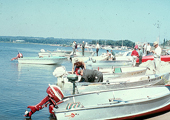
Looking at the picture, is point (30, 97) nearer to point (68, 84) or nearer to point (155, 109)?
point (68, 84)

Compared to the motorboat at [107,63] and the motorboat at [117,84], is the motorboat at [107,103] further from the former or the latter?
the motorboat at [107,63]

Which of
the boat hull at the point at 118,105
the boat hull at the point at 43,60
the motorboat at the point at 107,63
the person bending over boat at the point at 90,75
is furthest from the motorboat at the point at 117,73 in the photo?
the boat hull at the point at 43,60

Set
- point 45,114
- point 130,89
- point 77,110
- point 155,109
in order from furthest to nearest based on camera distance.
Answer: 1. point 45,114
2. point 130,89
3. point 155,109
4. point 77,110

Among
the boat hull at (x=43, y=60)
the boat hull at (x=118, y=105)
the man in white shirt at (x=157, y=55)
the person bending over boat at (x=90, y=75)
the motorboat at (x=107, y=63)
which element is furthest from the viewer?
the boat hull at (x=43, y=60)

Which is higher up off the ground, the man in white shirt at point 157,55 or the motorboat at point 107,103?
the man in white shirt at point 157,55

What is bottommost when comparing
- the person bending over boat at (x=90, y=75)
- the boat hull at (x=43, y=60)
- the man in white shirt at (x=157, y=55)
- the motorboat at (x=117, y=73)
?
the boat hull at (x=43, y=60)

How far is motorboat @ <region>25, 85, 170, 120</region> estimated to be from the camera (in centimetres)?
912

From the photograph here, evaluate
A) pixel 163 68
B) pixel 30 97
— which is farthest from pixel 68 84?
pixel 163 68

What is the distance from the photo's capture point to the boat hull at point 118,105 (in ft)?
29.8

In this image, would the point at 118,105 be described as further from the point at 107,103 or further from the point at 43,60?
the point at 43,60

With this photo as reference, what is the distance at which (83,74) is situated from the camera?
11148 mm

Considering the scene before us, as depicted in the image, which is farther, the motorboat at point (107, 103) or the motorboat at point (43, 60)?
the motorboat at point (43, 60)

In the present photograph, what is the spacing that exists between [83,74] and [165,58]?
495 inches

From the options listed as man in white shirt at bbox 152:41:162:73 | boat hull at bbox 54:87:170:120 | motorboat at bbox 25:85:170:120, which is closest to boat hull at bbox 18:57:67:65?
man in white shirt at bbox 152:41:162:73
